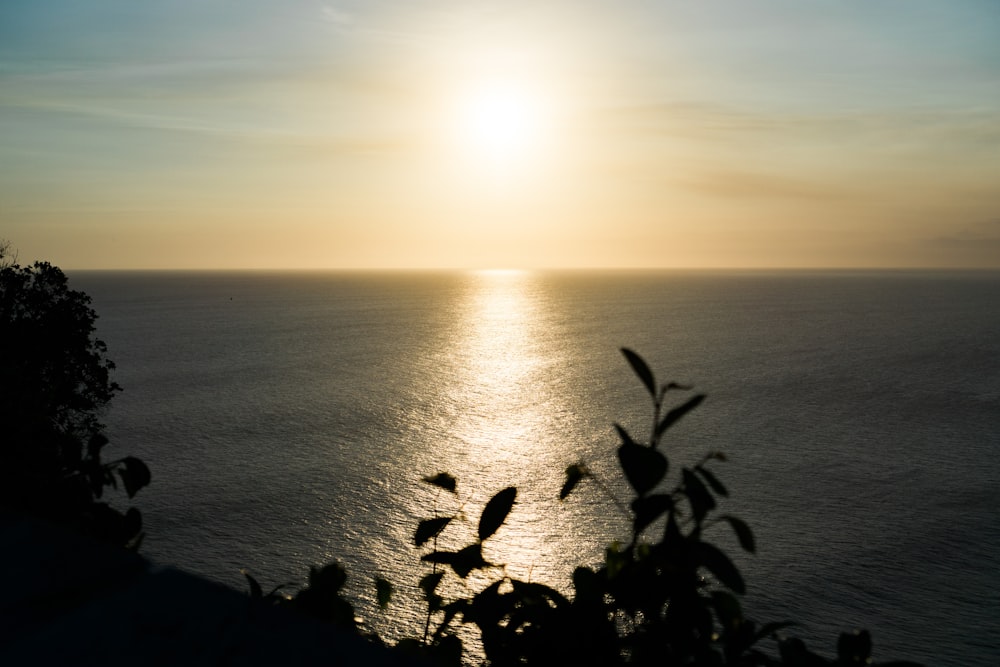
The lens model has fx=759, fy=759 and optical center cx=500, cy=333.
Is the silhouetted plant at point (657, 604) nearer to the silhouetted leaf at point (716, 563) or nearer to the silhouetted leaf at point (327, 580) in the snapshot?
the silhouetted leaf at point (716, 563)

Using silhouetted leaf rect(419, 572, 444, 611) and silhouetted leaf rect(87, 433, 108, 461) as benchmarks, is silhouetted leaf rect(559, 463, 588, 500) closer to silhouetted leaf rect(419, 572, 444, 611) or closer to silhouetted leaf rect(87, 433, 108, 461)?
silhouetted leaf rect(419, 572, 444, 611)

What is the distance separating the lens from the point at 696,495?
8.09 feet

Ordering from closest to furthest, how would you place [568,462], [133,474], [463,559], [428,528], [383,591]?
[133,474] < [463,559] < [428,528] < [383,591] < [568,462]

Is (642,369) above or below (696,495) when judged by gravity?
above

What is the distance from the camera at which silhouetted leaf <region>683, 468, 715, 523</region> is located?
Result: 2.44 m

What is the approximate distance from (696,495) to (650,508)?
6.2 inches

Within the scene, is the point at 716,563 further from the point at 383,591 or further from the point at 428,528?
the point at 383,591

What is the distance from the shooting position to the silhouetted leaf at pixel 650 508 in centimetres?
249

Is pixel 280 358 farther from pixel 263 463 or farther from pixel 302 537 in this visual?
pixel 302 537

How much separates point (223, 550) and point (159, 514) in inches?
393

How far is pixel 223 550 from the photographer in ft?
193

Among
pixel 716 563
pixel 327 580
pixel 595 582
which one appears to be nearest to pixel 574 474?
pixel 595 582

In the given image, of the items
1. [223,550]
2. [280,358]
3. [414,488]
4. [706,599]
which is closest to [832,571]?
[414,488]

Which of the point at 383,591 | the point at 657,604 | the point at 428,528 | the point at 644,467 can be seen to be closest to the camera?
the point at 644,467
